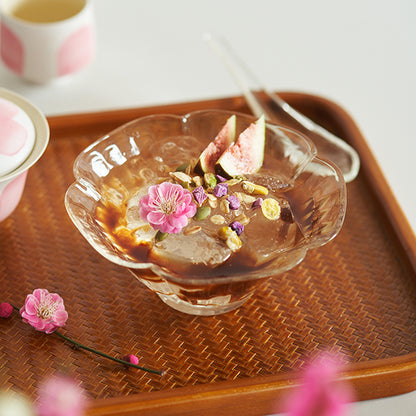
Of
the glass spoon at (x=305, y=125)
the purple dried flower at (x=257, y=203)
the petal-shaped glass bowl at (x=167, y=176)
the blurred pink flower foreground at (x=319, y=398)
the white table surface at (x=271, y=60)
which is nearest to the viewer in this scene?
the blurred pink flower foreground at (x=319, y=398)

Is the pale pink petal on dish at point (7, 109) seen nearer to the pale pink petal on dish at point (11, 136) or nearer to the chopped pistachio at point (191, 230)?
the pale pink petal on dish at point (11, 136)

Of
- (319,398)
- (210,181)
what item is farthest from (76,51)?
(319,398)

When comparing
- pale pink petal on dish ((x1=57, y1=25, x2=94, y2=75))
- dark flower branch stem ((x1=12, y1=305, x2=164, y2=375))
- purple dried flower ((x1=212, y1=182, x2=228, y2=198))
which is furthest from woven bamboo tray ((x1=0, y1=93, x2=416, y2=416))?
pale pink petal on dish ((x1=57, y1=25, x2=94, y2=75))

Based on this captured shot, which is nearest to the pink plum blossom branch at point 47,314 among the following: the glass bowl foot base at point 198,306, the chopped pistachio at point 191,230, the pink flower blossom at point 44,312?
the pink flower blossom at point 44,312

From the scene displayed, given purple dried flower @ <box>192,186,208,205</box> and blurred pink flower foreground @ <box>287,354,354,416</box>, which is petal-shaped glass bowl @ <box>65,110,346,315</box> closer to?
purple dried flower @ <box>192,186,208,205</box>

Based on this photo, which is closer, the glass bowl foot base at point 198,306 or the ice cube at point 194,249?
the ice cube at point 194,249

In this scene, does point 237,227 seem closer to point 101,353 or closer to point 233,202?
point 233,202

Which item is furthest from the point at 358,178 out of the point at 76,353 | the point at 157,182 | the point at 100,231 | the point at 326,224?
the point at 76,353
